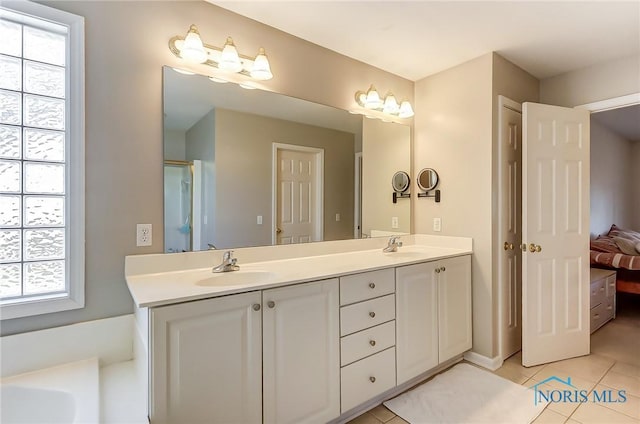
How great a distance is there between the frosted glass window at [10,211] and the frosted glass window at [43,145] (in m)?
0.19

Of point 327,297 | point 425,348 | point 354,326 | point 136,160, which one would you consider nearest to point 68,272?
point 136,160

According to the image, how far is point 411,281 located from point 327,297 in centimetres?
68

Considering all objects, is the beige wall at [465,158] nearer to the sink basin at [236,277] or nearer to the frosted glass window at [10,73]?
the sink basin at [236,277]

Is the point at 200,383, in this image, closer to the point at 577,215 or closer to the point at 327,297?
the point at 327,297

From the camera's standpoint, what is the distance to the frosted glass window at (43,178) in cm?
136

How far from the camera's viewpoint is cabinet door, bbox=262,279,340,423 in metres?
1.40

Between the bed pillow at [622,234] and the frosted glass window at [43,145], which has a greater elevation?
the frosted glass window at [43,145]

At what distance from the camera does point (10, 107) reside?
4.36 ft

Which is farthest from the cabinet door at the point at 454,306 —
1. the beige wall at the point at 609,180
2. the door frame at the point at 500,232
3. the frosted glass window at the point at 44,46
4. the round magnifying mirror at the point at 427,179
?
the beige wall at the point at 609,180

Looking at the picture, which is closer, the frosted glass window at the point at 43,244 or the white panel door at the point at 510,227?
the frosted glass window at the point at 43,244

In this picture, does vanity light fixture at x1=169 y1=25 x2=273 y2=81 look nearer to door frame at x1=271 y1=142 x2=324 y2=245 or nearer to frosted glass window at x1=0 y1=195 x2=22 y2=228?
door frame at x1=271 y1=142 x2=324 y2=245

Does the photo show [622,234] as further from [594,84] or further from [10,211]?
[10,211]

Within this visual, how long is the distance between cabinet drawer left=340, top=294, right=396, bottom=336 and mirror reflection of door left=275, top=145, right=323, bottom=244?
65 centimetres

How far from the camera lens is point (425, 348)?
81.6 inches
